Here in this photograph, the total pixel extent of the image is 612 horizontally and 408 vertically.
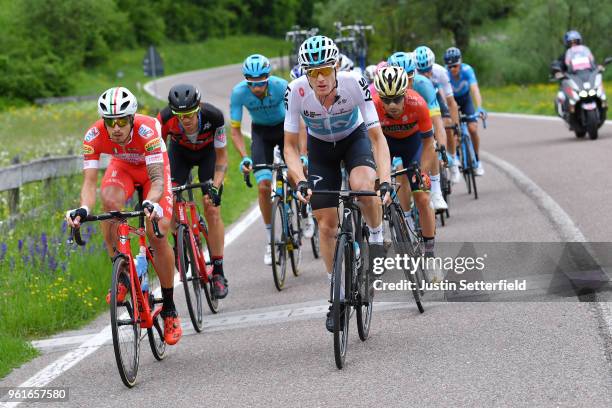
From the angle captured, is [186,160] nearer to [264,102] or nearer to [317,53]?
[264,102]

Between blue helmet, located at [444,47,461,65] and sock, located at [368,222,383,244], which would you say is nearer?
sock, located at [368,222,383,244]

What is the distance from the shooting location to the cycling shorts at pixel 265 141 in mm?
11562

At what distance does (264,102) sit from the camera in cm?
1123

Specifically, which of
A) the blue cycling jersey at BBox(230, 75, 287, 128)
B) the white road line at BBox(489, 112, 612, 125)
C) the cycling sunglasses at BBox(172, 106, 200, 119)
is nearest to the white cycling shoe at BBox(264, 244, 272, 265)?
the blue cycling jersey at BBox(230, 75, 287, 128)

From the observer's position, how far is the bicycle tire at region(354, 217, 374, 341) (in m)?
7.62

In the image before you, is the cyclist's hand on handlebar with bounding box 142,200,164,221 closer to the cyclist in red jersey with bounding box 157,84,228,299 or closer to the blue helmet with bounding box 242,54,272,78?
the cyclist in red jersey with bounding box 157,84,228,299

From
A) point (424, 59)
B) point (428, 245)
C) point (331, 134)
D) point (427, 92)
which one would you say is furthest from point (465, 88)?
point (331, 134)

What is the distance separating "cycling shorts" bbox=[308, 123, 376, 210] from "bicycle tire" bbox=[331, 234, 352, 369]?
1089 mm

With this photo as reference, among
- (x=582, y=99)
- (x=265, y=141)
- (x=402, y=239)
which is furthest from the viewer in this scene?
(x=582, y=99)

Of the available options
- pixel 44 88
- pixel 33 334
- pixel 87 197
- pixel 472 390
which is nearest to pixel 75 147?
pixel 33 334

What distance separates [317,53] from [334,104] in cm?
57

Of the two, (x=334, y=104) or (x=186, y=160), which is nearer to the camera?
(x=334, y=104)

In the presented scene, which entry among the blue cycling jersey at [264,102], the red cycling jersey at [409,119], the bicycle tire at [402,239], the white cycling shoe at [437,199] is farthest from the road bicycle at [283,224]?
the bicycle tire at [402,239]

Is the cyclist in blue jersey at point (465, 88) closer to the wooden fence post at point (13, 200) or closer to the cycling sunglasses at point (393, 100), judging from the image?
→ the wooden fence post at point (13, 200)
